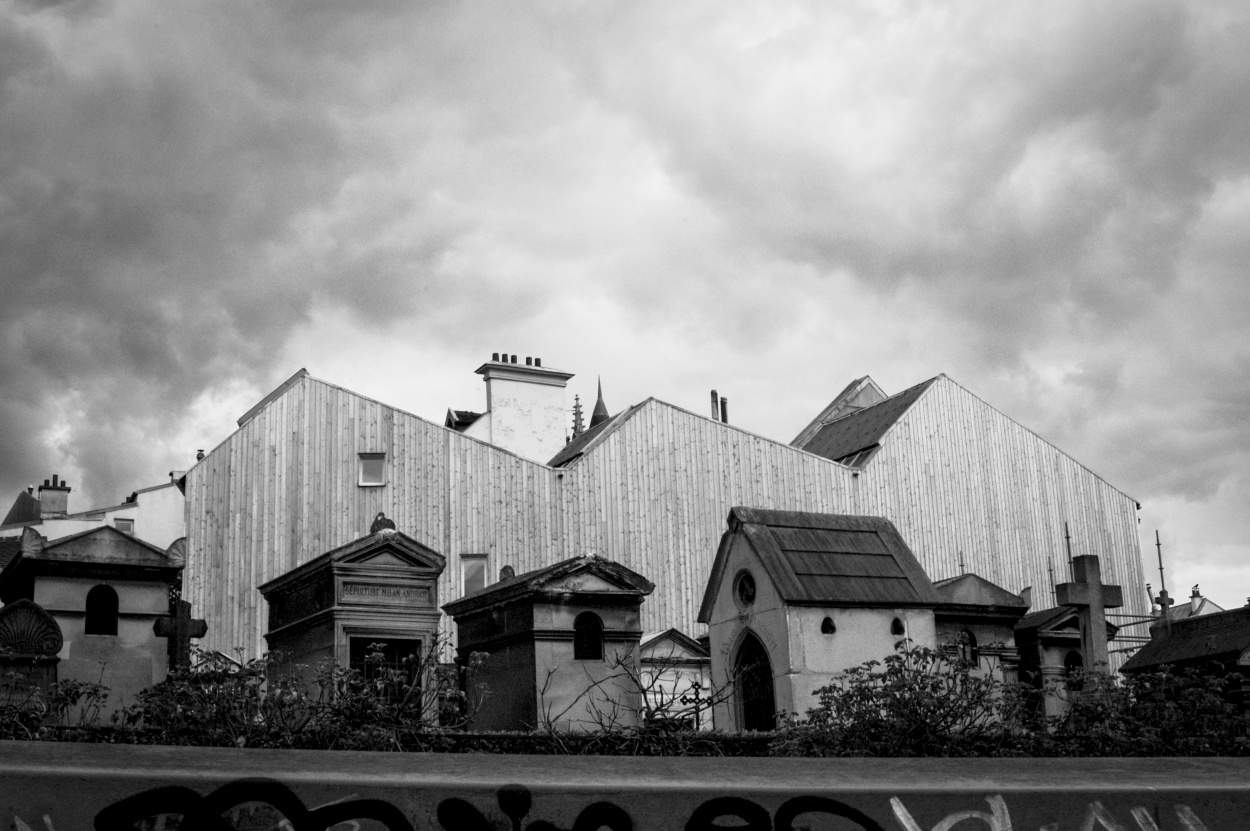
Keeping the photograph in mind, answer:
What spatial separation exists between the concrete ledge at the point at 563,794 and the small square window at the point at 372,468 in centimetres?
2450

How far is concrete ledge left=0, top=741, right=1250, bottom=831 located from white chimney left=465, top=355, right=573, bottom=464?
34103mm

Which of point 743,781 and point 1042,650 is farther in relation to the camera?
point 1042,650

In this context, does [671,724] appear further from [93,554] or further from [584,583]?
[93,554]

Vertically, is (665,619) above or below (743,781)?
above

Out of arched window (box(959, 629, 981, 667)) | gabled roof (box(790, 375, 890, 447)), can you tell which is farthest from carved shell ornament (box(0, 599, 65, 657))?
gabled roof (box(790, 375, 890, 447))

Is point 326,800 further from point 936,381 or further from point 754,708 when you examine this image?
point 936,381

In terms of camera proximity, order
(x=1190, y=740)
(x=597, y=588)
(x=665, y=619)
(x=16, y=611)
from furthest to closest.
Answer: (x=665, y=619)
(x=597, y=588)
(x=16, y=611)
(x=1190, y=740)

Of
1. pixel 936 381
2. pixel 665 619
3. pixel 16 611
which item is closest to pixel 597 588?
pixel 16 611

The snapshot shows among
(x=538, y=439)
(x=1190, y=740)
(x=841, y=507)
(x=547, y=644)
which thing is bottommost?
(x=1190, y=740)

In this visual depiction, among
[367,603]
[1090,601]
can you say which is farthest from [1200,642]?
[367,603]

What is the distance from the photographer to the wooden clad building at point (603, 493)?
2895 centimetres

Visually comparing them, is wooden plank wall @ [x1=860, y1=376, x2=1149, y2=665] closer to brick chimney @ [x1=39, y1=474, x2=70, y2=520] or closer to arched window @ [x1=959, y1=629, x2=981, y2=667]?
Result: arched window @ [x1=959, y1=629, x2=981, y2=667]

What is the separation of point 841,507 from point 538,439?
1095 cm

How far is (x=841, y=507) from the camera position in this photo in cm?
3338
